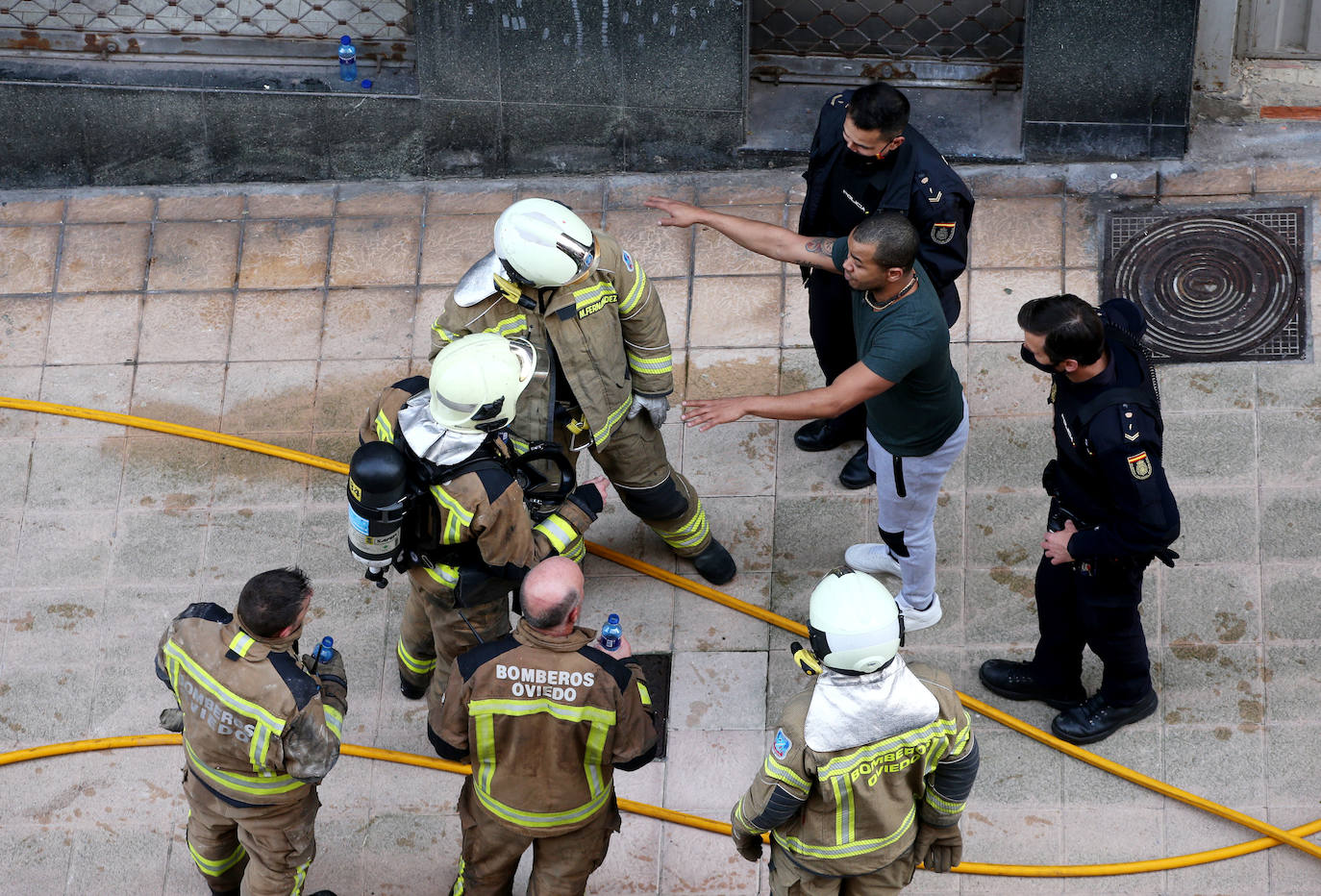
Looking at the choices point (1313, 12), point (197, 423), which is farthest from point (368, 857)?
point (1313, 12)

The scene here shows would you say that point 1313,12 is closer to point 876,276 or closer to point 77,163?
point 876,276

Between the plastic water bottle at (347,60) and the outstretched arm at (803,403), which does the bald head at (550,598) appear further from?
the plastic water bottle at (347,60)

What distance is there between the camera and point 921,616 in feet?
19.3

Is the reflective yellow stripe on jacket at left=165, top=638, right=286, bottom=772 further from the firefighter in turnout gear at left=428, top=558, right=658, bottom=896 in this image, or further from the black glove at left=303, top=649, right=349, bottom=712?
the firefighter in turnout gear at left=428, top=558, right=658, bottom=896

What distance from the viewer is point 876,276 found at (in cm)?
488

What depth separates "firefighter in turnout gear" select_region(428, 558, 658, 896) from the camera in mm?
4316

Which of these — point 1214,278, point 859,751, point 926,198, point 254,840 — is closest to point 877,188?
point 926,198

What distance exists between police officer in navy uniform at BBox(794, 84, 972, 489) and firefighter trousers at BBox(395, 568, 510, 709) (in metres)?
1.97

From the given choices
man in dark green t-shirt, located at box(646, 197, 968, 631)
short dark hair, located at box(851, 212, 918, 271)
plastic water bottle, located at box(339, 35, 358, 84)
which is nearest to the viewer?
short dark hair, located at box(851, 212, 918, 271)

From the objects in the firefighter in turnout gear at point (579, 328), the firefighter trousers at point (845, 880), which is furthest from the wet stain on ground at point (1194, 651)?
the firefighter in turnout gear at point (579, 328)

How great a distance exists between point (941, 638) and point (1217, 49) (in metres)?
3.84

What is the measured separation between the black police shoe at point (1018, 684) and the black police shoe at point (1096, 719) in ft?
0.28

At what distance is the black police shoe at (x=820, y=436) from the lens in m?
6.47

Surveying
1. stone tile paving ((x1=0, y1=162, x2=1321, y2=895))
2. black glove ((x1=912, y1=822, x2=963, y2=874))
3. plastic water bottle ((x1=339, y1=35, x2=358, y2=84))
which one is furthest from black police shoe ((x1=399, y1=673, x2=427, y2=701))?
plastic water bottle ((x1=339, y1=35, x2=358, y2=84))
